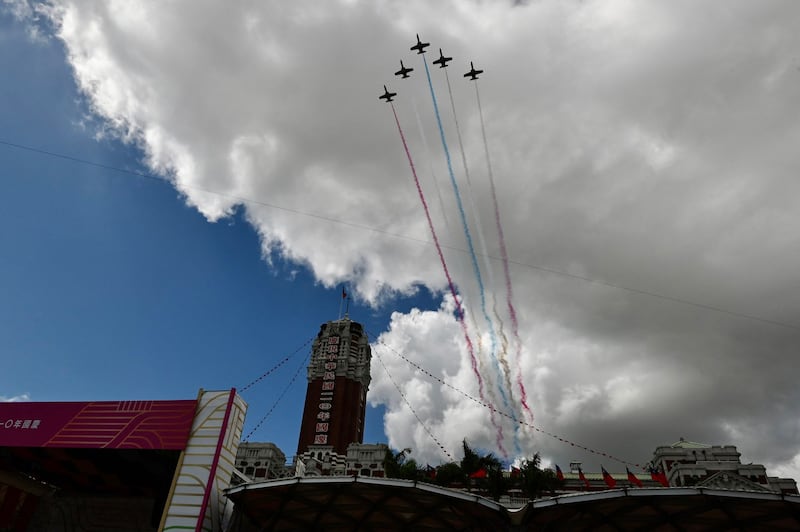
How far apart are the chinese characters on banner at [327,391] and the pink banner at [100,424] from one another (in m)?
68.1

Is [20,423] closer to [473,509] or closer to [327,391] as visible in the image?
[473,509]

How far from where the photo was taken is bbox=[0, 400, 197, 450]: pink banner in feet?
92.9

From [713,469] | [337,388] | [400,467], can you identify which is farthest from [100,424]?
[337,388]

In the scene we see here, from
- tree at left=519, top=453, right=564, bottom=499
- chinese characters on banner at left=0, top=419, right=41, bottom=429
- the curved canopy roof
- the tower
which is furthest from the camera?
the tower

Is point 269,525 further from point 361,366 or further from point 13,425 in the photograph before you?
point 361,366

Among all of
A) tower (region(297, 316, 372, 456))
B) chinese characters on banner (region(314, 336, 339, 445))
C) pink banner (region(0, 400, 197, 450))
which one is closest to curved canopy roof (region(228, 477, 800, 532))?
pink banner (region(0, 400, 197, 450))

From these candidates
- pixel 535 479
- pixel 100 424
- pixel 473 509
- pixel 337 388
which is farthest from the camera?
pixel 337 388

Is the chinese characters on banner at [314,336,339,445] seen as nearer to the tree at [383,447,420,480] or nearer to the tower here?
the tower

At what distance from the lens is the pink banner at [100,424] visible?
92.9ft

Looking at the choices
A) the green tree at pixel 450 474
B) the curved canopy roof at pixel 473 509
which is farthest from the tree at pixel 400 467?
the curved canopy roof at pixel 473 509

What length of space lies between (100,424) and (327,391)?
2903 inches

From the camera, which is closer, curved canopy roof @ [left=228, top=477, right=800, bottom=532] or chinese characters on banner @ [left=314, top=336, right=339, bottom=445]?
curved canopy roof @ [left=228, top=477, right=800, bottom=532]

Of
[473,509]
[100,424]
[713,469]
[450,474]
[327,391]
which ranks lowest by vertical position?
[473,509]

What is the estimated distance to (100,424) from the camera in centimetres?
2933
